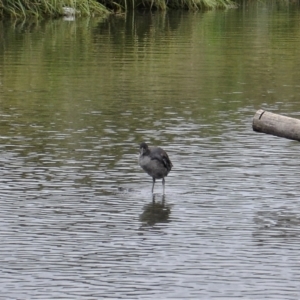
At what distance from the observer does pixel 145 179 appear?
12891 mm

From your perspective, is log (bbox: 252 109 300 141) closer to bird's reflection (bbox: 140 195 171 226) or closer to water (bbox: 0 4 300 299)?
water (bbox: 0 4 300 299)

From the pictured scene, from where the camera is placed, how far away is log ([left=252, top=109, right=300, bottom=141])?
11.4 meters

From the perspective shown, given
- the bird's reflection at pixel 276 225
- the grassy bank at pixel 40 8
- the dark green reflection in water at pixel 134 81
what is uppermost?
the grassy bank at pixel 40 8

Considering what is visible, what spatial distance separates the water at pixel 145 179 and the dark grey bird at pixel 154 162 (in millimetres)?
261

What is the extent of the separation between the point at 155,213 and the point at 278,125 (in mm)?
1552

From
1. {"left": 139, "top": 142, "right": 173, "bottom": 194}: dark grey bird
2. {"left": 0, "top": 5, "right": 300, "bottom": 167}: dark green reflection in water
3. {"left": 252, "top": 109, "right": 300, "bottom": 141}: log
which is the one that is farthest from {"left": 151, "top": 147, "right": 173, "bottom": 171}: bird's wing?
{"left": 0, "top": 5, "right": 300, "bottom": 167}: dark green reflection in water

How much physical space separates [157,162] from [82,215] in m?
1.33

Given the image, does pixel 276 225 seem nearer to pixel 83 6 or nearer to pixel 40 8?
pixel 40 8

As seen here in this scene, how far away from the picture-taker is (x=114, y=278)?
892 centimetres

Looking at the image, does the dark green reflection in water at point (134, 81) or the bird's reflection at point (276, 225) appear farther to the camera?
the dark green reflection in water at point (134, 81)

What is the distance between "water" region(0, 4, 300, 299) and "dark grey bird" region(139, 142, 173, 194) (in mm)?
261

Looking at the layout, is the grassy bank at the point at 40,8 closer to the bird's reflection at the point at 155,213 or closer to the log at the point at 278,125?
the bird's reflection at the point at 155,213

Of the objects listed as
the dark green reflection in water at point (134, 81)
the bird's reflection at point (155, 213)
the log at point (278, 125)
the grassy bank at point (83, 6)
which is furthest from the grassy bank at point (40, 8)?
the log at point (278, 125)

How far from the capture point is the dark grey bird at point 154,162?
12.0m
